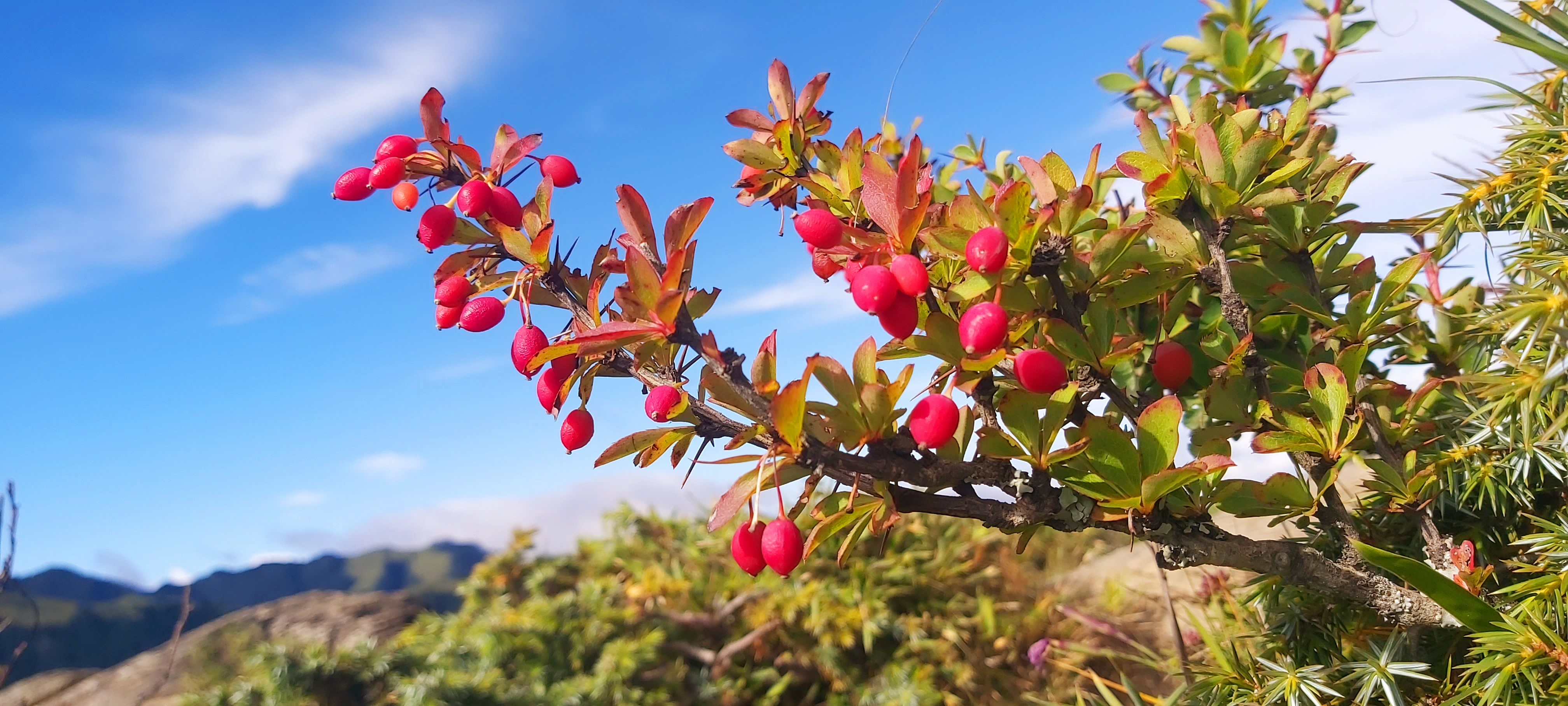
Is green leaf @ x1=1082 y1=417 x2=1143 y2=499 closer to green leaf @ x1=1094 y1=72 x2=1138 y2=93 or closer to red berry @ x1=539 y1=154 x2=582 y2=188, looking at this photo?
red berry @ x1=539 y1=154 x2=582 y2=188

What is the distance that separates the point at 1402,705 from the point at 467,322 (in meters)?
1.29

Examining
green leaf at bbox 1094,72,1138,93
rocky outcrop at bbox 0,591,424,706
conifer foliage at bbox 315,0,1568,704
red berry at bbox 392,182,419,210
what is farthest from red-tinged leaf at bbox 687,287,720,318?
rocky outcrop at bbox 0,591,424,706

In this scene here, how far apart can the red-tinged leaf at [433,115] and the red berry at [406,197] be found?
0.07 m

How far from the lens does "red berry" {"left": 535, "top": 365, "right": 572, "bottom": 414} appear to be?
109 centimetres

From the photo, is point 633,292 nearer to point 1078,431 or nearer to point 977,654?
point 1078,431

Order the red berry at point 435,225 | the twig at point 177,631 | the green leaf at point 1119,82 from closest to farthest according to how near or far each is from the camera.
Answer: the red berry at point 435,225, the green leaf at point 1119,82, the twig at point 177,631

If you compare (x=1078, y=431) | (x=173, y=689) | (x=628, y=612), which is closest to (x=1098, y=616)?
(x=628, y=612)

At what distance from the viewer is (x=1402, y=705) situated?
3.88 ft

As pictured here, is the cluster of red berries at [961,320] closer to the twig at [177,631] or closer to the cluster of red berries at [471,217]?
the cluster of red berries at [471,217]

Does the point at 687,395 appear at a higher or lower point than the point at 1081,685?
higher

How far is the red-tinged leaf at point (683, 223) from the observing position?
107 cm

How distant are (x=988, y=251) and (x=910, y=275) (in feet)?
0.29

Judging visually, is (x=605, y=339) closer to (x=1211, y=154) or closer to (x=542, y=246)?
(x=542, y=246)

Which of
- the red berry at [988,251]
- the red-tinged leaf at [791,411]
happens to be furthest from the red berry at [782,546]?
the red berry at [988,251]
